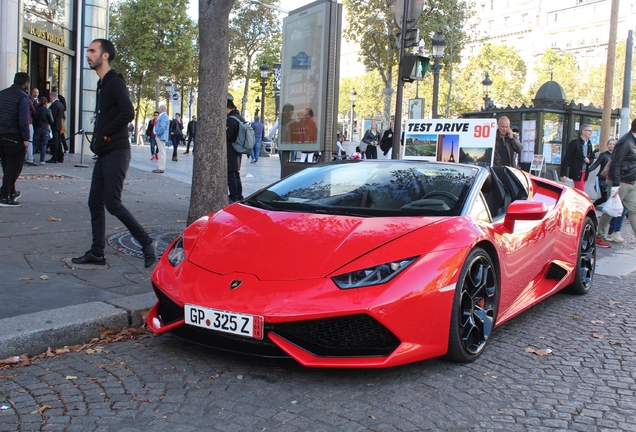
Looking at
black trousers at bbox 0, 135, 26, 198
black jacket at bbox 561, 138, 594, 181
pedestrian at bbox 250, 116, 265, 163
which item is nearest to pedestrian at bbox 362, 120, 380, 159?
pedestrian at bbox 250, 116, 265, 163

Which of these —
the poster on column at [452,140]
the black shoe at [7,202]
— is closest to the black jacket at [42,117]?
the black shoe at [7,202]

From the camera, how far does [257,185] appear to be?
14.5 m

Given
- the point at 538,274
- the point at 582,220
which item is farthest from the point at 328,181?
the point at 582,220

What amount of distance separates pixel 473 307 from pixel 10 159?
275 inches

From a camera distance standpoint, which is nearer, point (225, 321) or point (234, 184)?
point (225, 321)

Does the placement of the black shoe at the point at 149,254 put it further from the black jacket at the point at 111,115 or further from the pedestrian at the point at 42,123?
the pedestrian at the point at 42,123

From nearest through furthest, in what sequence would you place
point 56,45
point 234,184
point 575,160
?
point 234,184, point 575,160, point 56,45

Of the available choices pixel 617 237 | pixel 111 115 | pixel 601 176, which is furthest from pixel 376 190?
pixel 601 176

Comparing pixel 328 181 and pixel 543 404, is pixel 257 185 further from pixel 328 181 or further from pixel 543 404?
pixel 543 404

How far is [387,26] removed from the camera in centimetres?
4344

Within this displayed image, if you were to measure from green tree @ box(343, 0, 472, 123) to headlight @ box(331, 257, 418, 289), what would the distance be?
130ft

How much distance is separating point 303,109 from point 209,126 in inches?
83.3

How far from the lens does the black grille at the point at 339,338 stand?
3.14 m

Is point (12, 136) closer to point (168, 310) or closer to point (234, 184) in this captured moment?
point (234, 184)
